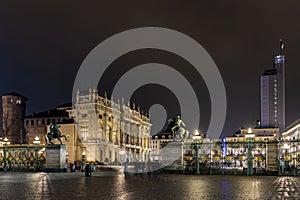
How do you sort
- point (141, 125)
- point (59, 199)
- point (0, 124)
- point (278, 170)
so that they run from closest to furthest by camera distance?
1. point (59, 199)
2. point (278, 170)
3. point (0, 124)
4. point (141, 125)

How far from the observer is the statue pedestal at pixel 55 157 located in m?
32.3

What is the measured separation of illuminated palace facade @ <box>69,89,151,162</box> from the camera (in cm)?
10062

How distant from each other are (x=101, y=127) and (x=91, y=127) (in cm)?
397

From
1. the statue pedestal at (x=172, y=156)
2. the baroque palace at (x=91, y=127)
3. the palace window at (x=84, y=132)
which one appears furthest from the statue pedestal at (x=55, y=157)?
the palace window at (x=84, y=132)

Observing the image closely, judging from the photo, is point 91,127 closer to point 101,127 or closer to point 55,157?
point 101,127

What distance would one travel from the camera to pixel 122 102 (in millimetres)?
126312

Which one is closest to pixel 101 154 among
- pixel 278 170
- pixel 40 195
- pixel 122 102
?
pixel 122 102

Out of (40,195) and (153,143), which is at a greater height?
(40,195)

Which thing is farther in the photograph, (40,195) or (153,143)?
(153,143)

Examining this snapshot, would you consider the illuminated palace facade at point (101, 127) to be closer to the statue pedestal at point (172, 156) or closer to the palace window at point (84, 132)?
the palace window at point (84, 132)

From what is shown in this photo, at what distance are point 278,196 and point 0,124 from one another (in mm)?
117564

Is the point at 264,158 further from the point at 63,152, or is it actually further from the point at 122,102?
the point at 122,102

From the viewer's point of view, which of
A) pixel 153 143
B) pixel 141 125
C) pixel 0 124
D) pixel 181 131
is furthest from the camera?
pixel 153 143

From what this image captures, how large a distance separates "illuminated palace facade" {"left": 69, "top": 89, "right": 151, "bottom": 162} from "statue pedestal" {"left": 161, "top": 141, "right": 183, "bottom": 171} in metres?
57.8
